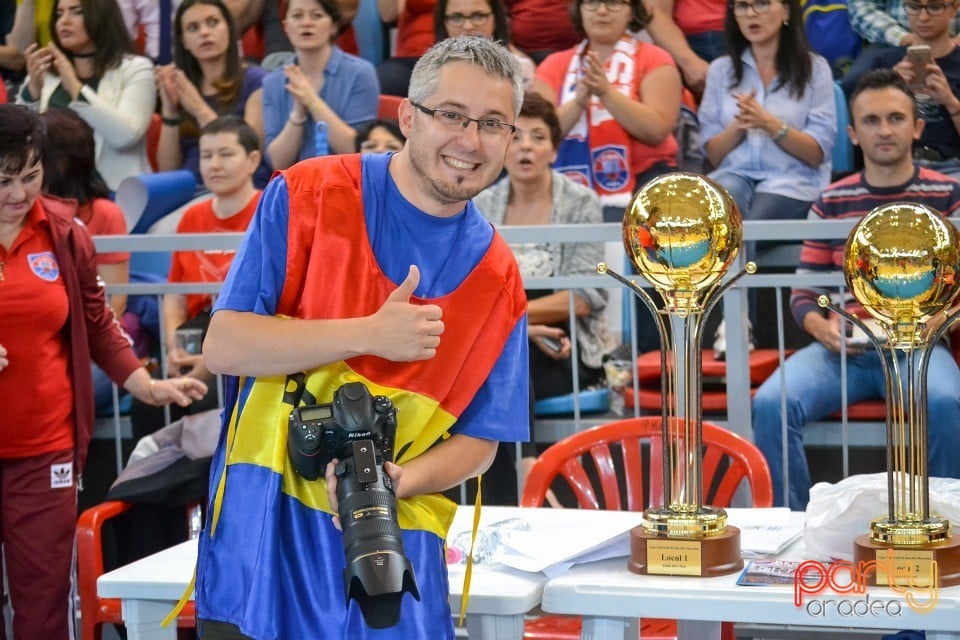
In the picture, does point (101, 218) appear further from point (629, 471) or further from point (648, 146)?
point (629, 471)

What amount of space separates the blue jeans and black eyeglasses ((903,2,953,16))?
1.54 meters

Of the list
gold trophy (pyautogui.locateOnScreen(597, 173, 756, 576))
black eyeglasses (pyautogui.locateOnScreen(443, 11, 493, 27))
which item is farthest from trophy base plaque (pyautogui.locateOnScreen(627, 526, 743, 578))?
black eyeglasses (pyautogui.locateOnScreen(443, 11, 493, 27))

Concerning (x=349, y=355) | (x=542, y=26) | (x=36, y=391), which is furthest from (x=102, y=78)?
(x=349, y=355)

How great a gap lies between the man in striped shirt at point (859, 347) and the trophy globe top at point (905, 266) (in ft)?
5.11

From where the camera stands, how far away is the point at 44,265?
3.40 meters

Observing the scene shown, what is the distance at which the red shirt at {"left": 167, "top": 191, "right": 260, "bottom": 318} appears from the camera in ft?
14.3

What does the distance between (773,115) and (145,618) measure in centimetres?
329

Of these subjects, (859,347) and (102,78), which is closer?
(859,347)

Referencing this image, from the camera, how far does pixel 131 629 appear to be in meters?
2.21

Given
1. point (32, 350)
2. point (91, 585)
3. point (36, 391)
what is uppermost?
point (32, 350)

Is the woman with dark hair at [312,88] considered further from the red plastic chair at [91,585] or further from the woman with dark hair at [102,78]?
the red plastic chair at [91,585]

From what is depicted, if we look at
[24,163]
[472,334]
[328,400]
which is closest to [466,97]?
[472,334]

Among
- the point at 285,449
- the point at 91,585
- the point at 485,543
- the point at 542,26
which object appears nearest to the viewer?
the point at 285,449

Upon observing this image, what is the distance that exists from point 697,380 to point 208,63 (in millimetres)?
4088
